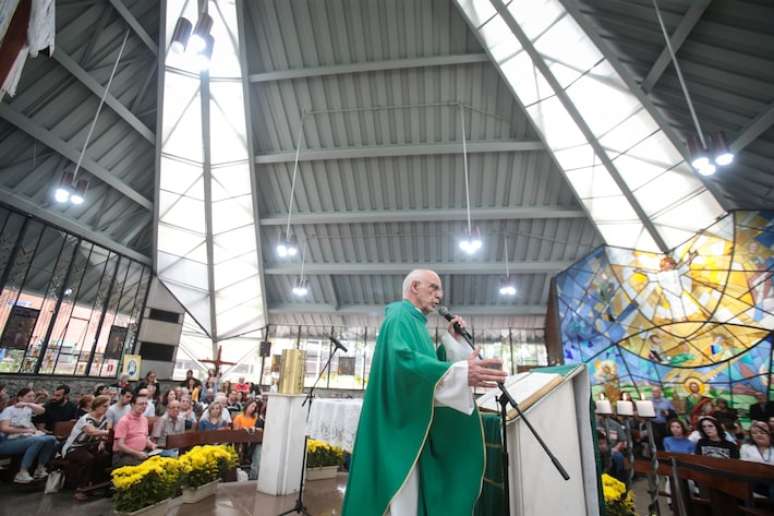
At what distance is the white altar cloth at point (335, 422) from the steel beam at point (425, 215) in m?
8.31

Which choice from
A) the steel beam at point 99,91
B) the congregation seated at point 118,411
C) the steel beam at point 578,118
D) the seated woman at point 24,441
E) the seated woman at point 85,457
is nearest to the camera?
the seated woman at point 85,457

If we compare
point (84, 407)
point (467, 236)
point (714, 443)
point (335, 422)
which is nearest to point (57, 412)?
point (84, 407)

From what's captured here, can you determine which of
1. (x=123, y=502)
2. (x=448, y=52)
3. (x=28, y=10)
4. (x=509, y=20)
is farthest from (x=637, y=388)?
(x=28, y=10)

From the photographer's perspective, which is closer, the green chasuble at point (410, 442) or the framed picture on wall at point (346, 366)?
the green chasuble at point (410, 442)

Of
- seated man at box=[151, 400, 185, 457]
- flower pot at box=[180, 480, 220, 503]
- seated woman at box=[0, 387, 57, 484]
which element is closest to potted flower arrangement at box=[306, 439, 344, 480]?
flower pot at box=[180, 480, 220, 503]

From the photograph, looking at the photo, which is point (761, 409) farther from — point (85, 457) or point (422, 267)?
point (85, 457)

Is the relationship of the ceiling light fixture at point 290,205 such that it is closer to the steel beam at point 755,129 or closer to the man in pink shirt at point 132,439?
the man in pink shirt at point 132,439

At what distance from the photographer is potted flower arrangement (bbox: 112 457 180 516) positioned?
119 inches

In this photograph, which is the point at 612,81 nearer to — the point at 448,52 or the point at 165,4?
the point at 448,52

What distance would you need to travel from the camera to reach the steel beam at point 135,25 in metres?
7.87

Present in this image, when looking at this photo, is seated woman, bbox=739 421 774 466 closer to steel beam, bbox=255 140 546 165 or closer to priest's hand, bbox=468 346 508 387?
priest's hand, bbox=468 346 508 387

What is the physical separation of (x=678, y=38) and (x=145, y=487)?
8.18 meters

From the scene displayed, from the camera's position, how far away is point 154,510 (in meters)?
3.17

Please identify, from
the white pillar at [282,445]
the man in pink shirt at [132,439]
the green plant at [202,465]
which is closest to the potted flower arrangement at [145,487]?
the green plant at [202,465]
